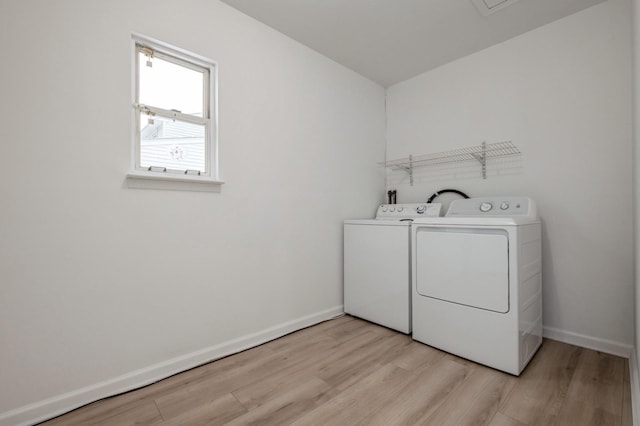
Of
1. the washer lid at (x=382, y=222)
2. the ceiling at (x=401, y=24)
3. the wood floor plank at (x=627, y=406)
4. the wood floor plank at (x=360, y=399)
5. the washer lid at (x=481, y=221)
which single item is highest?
the ceiling at (x=401, y=24)

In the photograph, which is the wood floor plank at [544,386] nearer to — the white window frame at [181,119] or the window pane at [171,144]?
the white window frame at [181,119]

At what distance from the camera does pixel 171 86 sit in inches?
70.2

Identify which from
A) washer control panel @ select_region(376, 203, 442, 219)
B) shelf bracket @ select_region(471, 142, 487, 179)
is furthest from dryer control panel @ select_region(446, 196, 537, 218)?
shelf bracket @ select_region(471, 142, 487, 179)

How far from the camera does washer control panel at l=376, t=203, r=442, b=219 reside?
2494mm

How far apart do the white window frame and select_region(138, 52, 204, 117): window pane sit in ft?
0.10

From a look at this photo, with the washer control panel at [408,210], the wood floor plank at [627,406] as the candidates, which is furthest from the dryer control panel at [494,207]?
the wood floor plank at [627,406]

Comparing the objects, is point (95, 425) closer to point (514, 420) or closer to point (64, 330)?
point (64, 330)

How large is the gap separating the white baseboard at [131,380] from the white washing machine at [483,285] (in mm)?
1061

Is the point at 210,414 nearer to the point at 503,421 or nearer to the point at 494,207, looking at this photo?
the point at 503,421

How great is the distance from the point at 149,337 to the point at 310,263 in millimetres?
1206

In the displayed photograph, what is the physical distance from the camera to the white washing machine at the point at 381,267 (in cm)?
219

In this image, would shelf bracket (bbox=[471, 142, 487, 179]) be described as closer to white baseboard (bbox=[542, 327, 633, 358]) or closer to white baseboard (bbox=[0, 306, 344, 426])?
white baseboard (bbox=[542, 327, 633, 358])

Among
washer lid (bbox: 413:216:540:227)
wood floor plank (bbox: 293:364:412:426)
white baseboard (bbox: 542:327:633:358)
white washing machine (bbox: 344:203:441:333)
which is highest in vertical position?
washer lid (bbox: 413:216:540:227)

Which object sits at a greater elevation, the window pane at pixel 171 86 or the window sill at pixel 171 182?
the window pane at pixel 171 86
